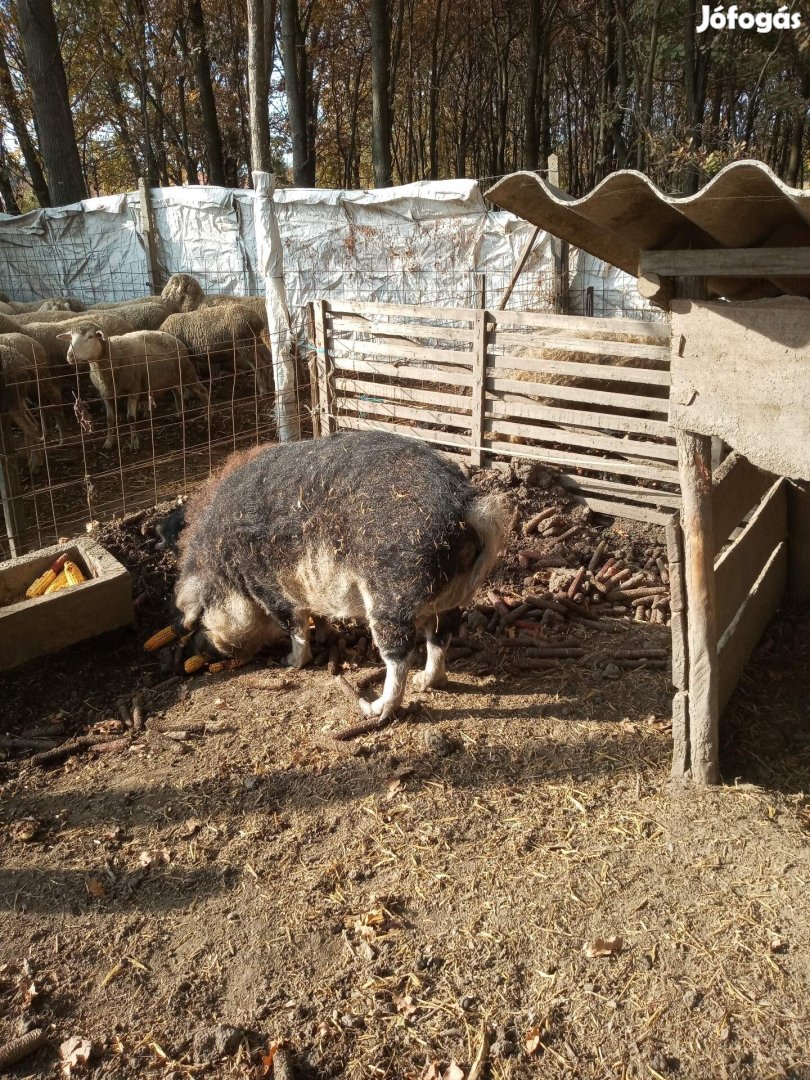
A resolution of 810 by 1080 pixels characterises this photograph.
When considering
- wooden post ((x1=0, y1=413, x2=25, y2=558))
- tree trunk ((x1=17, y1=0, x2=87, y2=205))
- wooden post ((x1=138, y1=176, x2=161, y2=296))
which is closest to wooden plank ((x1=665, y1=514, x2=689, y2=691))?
wooden post ((x1=0, y1=413, x2=25, y2=558))

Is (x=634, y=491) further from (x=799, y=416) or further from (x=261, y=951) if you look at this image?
(x=261, y=951)

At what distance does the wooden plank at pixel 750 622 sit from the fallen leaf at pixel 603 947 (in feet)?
4.96

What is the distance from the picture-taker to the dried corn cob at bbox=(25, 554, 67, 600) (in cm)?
562

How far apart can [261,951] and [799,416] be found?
9.88ft

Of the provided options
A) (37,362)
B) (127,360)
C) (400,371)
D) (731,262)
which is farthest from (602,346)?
(37,362)

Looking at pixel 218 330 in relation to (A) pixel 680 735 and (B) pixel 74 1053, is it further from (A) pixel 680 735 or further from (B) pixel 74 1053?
(B) pixel 74 1053

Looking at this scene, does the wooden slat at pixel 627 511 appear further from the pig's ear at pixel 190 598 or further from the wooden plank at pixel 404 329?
the pig's ear at pixel 190 598

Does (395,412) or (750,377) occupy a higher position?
(750,377)

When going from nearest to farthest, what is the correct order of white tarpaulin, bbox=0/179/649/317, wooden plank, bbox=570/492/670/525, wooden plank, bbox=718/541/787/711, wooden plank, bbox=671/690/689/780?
1. wooden plank, bbox=671/690/689/780
2. wooden plank, bbox=718/541/787/711
3. wooden plank, bbox=570/492/670/525
4. white tarpaulin, bbox=0/179/649/317

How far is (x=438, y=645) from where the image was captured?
4.90 metres

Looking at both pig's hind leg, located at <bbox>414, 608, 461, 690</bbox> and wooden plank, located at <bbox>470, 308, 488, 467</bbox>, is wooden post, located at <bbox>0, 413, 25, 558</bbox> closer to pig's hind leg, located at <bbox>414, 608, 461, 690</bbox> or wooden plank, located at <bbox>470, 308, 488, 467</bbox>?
pig's hind leg, located at <bbox>414, 608, 461, 690</bbox>

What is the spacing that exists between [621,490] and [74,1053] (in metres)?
6.10

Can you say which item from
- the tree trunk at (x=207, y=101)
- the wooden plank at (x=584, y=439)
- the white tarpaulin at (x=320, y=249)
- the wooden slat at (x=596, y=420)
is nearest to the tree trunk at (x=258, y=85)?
the white tarpaulin at (x=320, y=249)

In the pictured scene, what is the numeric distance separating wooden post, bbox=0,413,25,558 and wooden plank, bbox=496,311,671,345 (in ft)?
15.2
